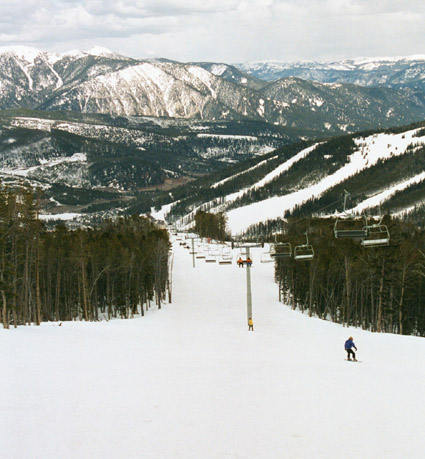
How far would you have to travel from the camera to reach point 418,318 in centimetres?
7688

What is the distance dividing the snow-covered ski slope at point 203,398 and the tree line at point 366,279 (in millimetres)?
20661

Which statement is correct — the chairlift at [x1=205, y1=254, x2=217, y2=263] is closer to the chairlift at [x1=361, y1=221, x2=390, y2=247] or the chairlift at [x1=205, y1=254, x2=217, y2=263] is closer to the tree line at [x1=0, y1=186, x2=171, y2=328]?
the tree line at [x1=0, y1=186, x2=171, y2=328]

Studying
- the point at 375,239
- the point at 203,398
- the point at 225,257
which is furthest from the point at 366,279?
the point at 225,257

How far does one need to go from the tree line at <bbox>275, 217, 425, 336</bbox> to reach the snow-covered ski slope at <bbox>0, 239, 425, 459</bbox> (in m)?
20.7

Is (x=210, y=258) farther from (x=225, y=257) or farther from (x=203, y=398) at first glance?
(x=203, y=398)

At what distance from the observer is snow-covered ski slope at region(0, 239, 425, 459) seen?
1839 centimetres

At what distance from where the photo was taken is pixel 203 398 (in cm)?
2350

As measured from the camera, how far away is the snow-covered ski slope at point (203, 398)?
60.3ft

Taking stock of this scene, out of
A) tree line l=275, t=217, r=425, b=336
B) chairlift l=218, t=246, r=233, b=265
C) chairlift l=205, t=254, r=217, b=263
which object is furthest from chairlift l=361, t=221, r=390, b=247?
chairlift l=205, t=254, r=217, b=263

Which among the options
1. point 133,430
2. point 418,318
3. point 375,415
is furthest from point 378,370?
point 418,318

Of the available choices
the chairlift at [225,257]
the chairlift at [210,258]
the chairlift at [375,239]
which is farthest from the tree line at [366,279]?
the chairlift at [210,258]

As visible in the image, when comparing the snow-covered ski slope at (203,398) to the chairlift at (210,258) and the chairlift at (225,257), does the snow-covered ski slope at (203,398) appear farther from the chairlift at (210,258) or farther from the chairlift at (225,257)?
the chairlift at (210,258)

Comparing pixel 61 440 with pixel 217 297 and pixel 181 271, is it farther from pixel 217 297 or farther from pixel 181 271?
pixel 181 271

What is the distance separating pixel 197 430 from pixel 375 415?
316 inches
